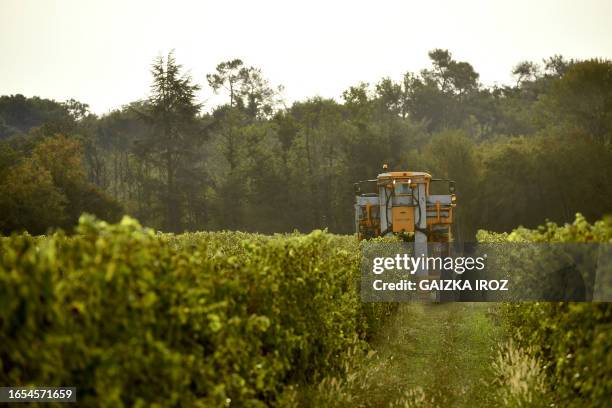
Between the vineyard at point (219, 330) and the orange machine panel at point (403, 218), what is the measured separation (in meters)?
9.30

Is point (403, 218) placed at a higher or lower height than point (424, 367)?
higher

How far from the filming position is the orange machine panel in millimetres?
20016

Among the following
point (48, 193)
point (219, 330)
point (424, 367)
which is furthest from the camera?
point (48, 193)

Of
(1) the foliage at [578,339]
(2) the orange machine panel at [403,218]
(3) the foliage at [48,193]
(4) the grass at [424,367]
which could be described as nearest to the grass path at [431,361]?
(4) the grass at [424,367]

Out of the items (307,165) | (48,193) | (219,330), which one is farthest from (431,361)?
(307,165)

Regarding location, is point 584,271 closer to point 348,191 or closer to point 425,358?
point 425,358

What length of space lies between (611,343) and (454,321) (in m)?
10.9

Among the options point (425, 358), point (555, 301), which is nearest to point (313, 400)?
point (555, 301)

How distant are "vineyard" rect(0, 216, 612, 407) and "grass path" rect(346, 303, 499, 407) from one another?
6cm

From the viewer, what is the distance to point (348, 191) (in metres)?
59.2

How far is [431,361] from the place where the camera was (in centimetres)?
1161

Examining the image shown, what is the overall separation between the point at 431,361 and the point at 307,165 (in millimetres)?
51297

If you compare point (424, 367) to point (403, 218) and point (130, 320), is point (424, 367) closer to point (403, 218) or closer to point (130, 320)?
point (130, 320)

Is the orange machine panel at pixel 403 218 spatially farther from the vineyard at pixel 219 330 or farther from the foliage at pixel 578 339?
the foliage at pixel 578 339
